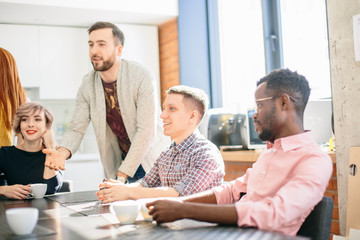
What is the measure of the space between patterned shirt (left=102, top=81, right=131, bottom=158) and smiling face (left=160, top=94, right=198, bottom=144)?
0.67 metres

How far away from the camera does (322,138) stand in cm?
302

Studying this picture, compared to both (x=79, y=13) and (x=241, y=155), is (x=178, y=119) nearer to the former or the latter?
(x=241, y=155)

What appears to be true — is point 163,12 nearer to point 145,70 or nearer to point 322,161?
point 145,70

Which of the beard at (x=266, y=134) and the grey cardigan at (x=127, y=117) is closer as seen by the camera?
the beard at (x=266, y=134)

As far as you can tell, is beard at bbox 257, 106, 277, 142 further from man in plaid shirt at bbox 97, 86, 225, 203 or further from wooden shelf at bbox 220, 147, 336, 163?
wooden shelf at bbox 220, 147, 336, 163

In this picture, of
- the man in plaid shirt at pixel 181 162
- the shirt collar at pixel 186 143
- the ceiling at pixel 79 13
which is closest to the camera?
the man in plaid shirt at pixel 181 162

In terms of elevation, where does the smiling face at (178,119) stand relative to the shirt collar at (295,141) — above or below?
above

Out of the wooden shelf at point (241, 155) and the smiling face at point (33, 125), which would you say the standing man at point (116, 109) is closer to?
the smiling face at point (33, 125)

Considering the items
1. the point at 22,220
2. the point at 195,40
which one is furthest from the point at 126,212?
the point at 195,40

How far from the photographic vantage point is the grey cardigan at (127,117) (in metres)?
2.41

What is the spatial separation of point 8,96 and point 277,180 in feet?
6.26

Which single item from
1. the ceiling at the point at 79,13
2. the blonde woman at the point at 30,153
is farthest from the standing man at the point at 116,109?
the ceiling at the point at 79,13

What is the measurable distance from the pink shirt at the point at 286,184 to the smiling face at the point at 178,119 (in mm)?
538

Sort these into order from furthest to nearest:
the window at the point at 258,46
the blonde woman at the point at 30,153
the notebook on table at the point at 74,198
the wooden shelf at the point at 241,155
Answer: the window at the point at 258,46 < the wooden shelf at the point at 241,155 < the blonde woman at the point at 30,153 < the notebook on table at the point at 74,198
